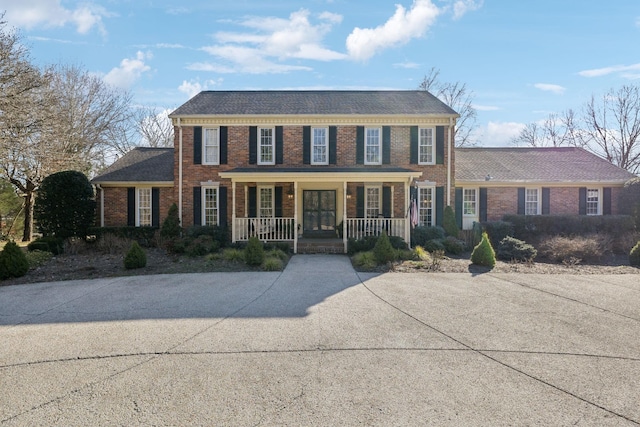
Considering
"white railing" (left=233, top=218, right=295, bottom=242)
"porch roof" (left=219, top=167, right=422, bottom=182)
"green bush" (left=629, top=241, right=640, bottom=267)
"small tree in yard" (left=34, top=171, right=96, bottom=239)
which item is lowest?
"green bush" (left=629, top=241, right=640, bottom=267)

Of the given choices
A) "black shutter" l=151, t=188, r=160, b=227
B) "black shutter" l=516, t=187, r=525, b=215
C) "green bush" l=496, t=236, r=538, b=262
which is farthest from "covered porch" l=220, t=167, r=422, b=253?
"black shutter" l=516, t=187, r=525, b=215

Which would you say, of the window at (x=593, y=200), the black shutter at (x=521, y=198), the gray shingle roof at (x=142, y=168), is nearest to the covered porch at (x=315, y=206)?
the gray shingle roof at (x=142, y=168)

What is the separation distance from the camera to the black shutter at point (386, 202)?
15547mm

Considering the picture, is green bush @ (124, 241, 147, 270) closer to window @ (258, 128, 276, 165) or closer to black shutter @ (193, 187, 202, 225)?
black shutter @ (193, 187, 202, 225)

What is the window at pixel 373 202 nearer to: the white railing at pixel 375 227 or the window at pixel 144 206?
the white railing at pixel 375 227

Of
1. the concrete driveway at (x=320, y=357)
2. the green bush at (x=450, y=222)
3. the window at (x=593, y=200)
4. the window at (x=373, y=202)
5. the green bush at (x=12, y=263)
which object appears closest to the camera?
the concrete driveway at (x=320, y=357)

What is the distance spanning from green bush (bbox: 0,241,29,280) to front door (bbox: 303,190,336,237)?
32.6 feet

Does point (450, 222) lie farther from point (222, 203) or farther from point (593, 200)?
point (222, 203)

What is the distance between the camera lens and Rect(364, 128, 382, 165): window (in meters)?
15.5

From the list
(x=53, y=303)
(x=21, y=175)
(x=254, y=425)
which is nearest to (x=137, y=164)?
(x=21, y=175)

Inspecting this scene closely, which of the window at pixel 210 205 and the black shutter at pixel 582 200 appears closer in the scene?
the window at pixel 210 205

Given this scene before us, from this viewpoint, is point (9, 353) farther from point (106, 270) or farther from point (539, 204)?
point (539, 204)

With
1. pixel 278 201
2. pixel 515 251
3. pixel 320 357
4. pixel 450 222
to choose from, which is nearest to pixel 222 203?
pixel 278 201

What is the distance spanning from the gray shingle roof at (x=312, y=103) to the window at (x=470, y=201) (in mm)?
3974
